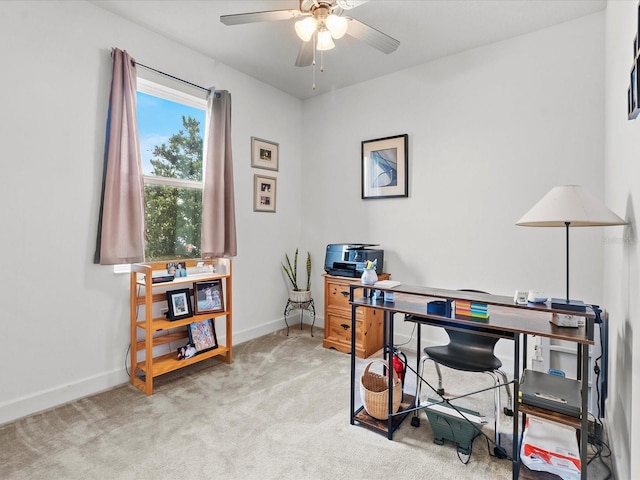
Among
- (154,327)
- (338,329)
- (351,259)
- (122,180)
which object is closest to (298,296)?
(338,329)

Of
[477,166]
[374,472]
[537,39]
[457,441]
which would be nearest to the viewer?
[374,472]

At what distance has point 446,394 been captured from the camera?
2.50m

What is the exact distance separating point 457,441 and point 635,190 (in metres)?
1.50

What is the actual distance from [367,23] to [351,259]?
2.03m

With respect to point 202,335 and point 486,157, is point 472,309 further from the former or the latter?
point 202,335

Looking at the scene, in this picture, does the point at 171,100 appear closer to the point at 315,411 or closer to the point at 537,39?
the point at 315,411

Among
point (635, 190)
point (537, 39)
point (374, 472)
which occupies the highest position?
point (537, 39)

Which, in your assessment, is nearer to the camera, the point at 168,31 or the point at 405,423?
the point at 405,423

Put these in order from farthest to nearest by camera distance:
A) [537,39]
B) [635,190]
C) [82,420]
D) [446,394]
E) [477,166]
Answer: [477,166] → [537,39] → [446,394] → [82,420] → [635,190]

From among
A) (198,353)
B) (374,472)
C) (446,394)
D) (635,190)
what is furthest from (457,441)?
(198,353)

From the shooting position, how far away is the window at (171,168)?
289cm

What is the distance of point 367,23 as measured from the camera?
8.73ft

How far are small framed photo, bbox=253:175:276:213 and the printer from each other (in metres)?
0.89

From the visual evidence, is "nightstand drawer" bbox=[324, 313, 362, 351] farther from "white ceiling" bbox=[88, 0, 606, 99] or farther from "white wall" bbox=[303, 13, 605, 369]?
"white ceiling" bbox=[88, 0, 606, 99]
